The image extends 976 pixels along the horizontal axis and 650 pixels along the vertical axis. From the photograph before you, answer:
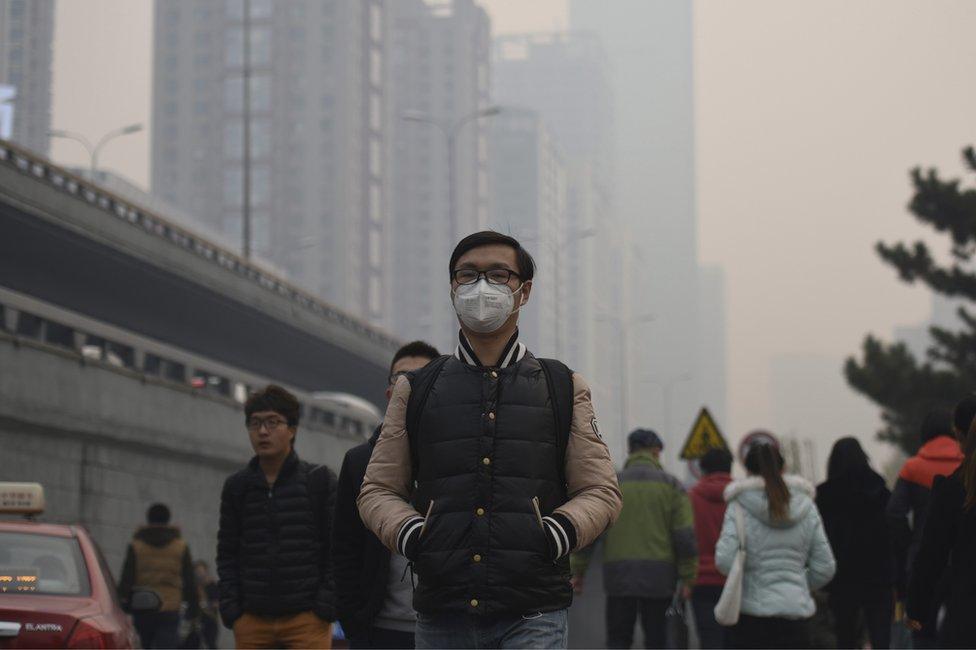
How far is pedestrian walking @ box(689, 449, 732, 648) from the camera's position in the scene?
12641 mm

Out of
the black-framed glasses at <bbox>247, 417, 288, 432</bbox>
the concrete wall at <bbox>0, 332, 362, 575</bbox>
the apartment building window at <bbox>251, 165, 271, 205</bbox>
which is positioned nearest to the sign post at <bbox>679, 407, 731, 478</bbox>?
the concrete wall at <bbox>0, 332, 362, 575</bbox>

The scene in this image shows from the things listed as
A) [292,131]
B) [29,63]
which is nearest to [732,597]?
[292,131]

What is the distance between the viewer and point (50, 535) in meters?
7.96

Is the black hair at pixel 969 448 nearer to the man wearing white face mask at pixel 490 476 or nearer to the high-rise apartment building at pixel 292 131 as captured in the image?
the man wearing white face mask at pixel 490 476

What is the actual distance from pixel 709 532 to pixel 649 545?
1441 millimetres

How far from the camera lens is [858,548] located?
436 inches

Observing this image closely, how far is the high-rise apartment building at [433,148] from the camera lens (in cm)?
17612

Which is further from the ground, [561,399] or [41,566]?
[561,399]

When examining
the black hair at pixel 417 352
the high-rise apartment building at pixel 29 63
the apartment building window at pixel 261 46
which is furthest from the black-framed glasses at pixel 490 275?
the high-rise apartment building at pixel 29 63

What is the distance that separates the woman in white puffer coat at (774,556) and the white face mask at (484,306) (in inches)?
201

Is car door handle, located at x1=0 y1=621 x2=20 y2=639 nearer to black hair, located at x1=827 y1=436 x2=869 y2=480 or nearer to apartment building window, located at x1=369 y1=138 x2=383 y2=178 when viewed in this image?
black hair, located at x1=827 y1=436 x2=869 y2=480

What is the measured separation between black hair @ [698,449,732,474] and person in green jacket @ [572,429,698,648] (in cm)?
111

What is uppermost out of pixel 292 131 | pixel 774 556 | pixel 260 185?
pixel 292 131

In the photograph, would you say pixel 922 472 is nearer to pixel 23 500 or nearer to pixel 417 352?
pixel 417 352
